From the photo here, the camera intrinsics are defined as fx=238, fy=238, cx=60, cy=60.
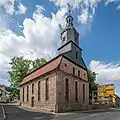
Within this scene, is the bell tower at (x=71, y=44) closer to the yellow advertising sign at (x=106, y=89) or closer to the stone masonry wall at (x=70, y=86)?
the stone masonry wall at (x=70, y=86)

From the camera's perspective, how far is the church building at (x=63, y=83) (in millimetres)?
37938

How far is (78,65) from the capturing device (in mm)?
47500

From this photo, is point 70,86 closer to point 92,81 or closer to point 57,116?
point 57,116

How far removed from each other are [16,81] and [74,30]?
88.2 ft

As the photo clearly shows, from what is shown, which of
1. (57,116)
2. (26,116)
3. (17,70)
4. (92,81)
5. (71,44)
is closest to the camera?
(26,116)

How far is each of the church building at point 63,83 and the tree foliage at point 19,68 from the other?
11.8 metres

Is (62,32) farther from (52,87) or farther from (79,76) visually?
(52,87)

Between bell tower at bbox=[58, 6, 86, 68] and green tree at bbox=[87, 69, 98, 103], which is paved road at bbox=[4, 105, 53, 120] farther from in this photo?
green tree at bbox=[87, 69, 98, 103]

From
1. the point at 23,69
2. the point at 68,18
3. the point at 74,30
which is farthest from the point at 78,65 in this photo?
the point at 23,69

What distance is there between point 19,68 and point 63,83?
32.6m

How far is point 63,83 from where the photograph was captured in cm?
3938

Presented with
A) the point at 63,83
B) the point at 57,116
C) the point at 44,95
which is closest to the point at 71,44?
the point at 63,83

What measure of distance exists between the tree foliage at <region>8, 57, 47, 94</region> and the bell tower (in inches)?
778

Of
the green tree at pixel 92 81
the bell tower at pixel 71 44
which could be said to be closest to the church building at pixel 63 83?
the bell tower at pixel 71 44
